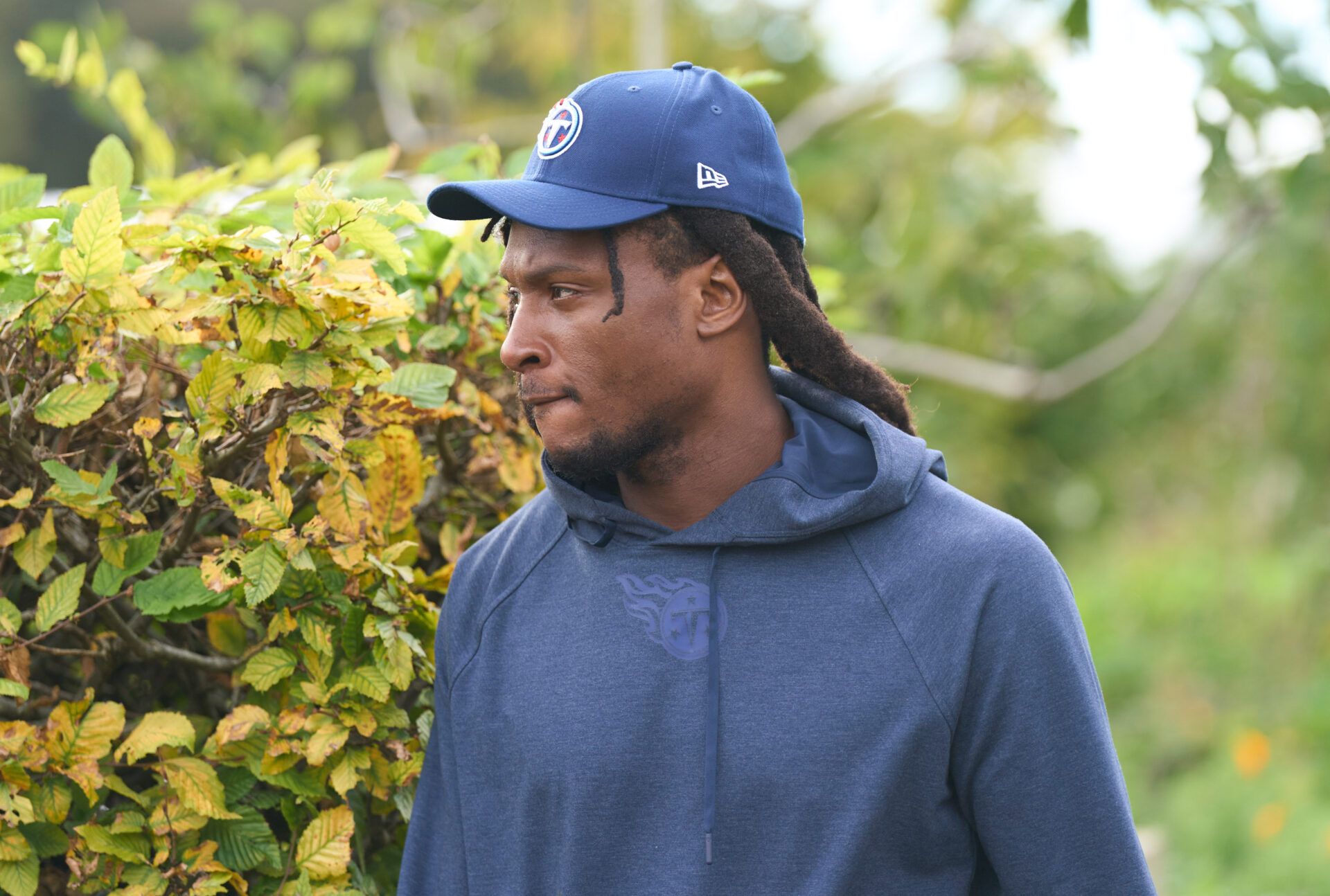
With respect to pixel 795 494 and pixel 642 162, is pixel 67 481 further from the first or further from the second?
pixel 795 494

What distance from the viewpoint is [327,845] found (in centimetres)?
205

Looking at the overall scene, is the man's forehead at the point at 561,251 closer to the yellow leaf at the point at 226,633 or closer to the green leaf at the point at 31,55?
the yellow leaf at the point at 226,633

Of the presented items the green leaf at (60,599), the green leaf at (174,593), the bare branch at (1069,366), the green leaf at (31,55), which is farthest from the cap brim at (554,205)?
the bare branch at (1069,366)

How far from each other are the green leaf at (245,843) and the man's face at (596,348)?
76 cm

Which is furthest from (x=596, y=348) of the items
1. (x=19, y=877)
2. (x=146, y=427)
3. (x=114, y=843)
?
(x=19, y=877)

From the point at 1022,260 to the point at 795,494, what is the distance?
504cm

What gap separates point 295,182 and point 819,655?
144 cm

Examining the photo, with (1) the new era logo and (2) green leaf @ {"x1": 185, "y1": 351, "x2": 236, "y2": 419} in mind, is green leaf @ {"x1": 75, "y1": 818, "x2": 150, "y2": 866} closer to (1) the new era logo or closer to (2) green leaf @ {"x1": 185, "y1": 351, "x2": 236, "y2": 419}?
(2) green leaf @ {"x1": 185, "y1": 351, "x2": 236, "y2": 419}

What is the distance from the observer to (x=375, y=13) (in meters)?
8.95

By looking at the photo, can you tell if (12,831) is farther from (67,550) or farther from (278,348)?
(278,348)

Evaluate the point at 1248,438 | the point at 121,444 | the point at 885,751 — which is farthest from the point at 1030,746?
the point at 1248,438

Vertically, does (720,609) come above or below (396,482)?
below

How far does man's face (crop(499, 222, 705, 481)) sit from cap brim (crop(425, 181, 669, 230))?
0.04 metres

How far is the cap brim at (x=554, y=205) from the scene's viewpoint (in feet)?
6.15
